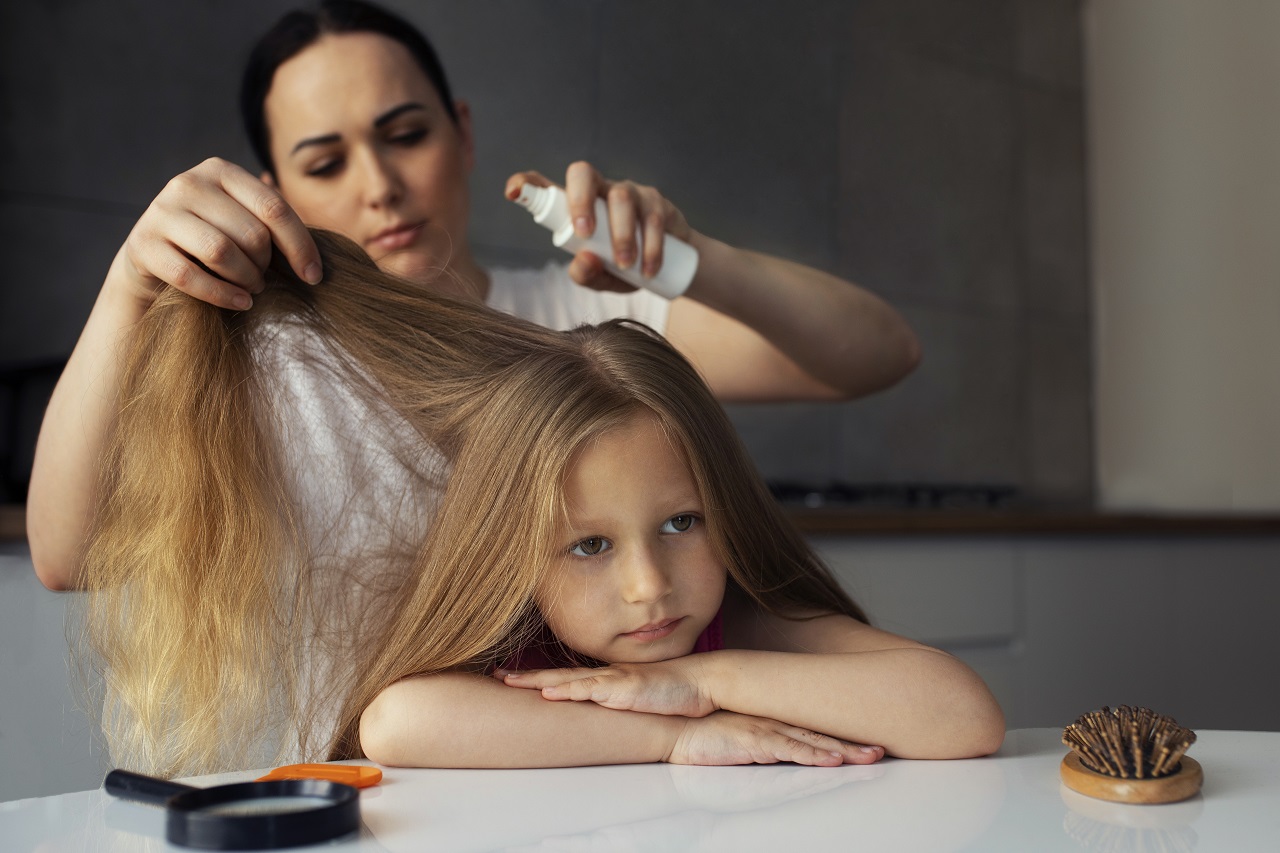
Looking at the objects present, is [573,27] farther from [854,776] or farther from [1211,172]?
[854,776]

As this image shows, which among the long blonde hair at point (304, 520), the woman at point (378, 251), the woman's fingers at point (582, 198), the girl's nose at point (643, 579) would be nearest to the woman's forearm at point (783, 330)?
the woman at point (378, 251)

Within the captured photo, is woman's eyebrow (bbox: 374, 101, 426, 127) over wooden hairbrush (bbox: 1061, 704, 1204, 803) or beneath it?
over

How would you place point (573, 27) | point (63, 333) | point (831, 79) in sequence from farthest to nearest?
1. point (831, 79)
2. point (573, 27)
3. point (63, 333)

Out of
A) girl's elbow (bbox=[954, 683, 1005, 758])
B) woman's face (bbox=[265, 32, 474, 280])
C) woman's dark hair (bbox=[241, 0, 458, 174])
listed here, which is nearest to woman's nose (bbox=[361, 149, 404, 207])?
woman's face (bbox=[265, 32, 474, 280])

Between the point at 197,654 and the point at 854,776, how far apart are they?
41 centimetres

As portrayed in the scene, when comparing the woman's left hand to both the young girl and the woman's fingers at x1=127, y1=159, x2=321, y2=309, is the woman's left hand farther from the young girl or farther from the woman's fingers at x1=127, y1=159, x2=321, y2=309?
the woman's fingers at x1=127, y1=159, x2=321, y2=309

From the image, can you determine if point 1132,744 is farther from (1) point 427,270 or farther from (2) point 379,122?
(2) point 379,122

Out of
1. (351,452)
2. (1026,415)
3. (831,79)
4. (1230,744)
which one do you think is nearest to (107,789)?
(351,452)

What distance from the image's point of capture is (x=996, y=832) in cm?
48

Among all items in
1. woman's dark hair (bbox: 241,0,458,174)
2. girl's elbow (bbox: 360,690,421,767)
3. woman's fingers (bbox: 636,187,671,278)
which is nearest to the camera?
girl's elbow (bbox: 360,690,421,767)

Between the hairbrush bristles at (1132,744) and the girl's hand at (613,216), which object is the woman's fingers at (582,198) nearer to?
the girl's hand at (613,216)

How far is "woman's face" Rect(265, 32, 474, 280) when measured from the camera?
1253 mm

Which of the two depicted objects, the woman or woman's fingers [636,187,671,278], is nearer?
the woman

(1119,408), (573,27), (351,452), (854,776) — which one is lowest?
(854,776)
